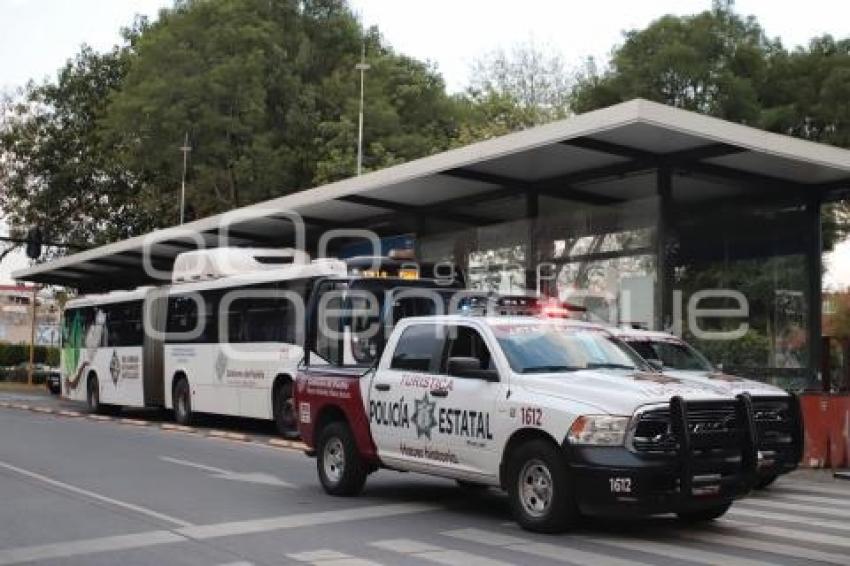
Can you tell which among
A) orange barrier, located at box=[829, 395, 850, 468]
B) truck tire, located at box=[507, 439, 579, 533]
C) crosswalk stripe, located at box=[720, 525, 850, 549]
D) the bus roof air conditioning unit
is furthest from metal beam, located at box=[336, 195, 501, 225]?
truck tire, located at box=[507, 439, 579, 533]

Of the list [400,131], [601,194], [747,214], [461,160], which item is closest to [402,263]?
[461,160]

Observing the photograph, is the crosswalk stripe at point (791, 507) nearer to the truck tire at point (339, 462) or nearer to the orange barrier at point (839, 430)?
the orange barrier at point (839, 430)

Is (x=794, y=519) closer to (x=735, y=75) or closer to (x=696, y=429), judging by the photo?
(x=696, y=429)

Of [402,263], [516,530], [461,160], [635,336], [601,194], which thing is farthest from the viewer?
[601,194]

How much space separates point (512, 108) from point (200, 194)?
1414 centimetres

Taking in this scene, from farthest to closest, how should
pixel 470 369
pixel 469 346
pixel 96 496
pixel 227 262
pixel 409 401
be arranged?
pixel 227 262
pixel 96 496
pixel 409 401
pixel 469 346
pixel 470 369

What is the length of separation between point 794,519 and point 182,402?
54.3ft

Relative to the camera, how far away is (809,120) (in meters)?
35.0

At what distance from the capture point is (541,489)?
913 cm

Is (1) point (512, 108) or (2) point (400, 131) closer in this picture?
(2) point (400, 131)

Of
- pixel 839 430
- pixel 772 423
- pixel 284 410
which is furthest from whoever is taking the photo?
pixel 284 410

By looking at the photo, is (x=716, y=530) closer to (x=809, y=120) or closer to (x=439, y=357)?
(x=439, y=357)

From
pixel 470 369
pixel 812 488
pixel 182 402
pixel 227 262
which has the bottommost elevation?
pixel 812 488

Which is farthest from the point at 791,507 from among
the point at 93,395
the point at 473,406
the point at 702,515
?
the point at 93,395
